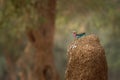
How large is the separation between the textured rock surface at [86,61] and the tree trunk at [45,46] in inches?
361

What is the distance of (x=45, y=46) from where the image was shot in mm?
17953

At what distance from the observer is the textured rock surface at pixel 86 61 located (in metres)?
8.05

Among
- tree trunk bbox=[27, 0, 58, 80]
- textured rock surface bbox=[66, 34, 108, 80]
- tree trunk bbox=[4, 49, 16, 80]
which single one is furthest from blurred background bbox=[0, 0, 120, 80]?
textured rock surface bbox=[66, 34, 108, 80]

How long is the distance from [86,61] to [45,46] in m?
9.93

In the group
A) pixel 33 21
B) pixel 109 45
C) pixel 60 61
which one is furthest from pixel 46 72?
pixel 60 61

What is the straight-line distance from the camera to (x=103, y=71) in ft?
26.7

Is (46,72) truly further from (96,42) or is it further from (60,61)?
(60,61)

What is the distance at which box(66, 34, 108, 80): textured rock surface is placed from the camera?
8.05 m

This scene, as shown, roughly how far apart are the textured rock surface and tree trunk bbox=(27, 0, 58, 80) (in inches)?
361

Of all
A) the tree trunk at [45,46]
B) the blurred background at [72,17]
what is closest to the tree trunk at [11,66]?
the blurred background at [72,17]

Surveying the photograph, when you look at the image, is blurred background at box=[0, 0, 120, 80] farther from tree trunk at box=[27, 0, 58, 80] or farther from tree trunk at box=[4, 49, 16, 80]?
tree trunk at box=[27, 0, 58, 80]

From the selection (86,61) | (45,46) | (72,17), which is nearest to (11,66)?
(72,17)

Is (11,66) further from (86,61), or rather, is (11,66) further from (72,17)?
(86,61)

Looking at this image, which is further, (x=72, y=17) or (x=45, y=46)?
(x=72, y=17)
